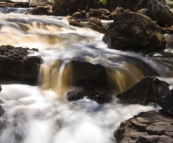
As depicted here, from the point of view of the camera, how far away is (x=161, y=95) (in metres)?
5.19

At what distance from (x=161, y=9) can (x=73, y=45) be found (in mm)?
6248

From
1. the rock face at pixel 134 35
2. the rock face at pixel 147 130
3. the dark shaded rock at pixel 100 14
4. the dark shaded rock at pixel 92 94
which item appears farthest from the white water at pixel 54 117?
the dark shaded rock at pixel 100 14

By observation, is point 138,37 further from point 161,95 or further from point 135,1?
point 135,1

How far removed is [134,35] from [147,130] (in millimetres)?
5032

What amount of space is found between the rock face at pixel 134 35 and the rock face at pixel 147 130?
424 centimetres

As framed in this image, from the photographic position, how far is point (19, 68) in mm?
6270

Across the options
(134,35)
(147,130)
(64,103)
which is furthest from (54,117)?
(134,35)

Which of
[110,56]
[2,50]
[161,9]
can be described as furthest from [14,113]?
[161,9]

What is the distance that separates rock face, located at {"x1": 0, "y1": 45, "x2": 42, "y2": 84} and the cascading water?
0.65 feet

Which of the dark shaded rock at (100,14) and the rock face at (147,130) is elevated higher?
the dark shaded rock at (100,14)

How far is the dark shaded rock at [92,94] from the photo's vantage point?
561cm

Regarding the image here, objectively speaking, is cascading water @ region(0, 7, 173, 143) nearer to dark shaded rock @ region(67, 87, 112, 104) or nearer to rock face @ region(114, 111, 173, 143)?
dark shaded rock @ region(67, 87, 112, 104)

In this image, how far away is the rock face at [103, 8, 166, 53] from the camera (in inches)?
330

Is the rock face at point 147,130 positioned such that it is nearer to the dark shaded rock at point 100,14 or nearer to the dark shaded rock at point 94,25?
the dark shaded rock at point 94,25
